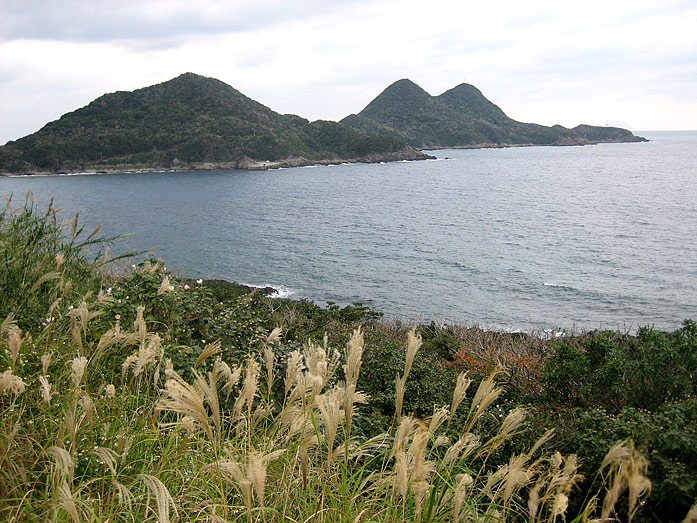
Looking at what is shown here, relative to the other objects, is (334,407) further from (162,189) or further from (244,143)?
(244,143)

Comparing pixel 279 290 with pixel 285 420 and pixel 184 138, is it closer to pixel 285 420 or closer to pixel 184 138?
pixel 285 420

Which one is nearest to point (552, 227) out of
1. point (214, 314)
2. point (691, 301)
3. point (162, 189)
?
point (691, 301)

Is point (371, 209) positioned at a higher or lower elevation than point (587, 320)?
higher

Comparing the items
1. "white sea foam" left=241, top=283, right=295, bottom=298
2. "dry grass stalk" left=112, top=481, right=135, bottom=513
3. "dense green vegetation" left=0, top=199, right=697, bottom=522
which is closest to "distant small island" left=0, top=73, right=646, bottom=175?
"white sea foam" left=241, top=283, right=295, bottom=298

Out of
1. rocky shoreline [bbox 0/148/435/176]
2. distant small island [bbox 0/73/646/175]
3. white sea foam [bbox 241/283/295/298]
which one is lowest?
white sea foam [bbox 241/283/295/298]

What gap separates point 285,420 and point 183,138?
132m

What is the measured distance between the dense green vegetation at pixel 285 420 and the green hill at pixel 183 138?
387 feet

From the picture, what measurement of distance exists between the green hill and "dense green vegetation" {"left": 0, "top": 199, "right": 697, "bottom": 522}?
387ft

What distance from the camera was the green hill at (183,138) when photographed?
378ft

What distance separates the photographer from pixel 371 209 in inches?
2344

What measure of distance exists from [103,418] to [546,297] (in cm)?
2631

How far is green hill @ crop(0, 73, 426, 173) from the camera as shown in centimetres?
11525

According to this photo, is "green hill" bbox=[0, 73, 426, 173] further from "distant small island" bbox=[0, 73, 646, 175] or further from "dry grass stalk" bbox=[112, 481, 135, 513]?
"dry grass stalk" bbox=[112, 481, 135, 513]

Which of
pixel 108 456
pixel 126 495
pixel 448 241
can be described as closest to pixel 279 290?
pixel 448 241
